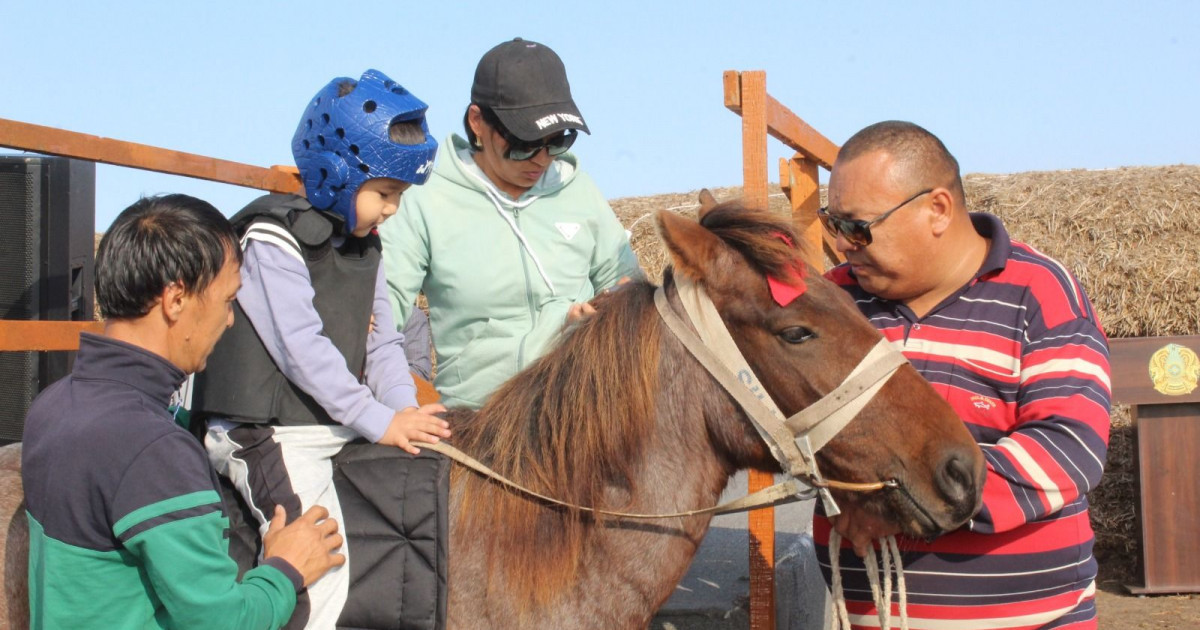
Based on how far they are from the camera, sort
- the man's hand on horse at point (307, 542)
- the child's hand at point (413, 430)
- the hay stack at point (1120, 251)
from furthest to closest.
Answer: the hay stack at point (1120, 251), the child's hand at point (413, 430), the man's hand on horse at point (307, 542)

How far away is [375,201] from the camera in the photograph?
114 inches

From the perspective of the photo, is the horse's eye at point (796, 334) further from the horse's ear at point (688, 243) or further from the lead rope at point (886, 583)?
the lead rope at point (886, 583)

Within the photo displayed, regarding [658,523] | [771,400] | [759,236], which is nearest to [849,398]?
[771,400]

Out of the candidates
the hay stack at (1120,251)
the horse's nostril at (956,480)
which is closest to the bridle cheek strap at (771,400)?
the horse's nostril at (956,480)

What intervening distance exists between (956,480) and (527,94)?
1.98m

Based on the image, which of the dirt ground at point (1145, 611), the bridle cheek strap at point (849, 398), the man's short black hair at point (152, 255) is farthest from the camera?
the dirt ground at point (1145, 611)

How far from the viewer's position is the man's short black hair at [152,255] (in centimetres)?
219

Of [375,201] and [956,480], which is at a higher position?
[375,201]

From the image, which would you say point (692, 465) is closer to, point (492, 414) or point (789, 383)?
point (789, 383)

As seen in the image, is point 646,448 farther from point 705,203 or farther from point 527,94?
point 527,94

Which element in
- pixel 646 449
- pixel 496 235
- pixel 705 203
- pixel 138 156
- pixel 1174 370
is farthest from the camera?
pixel 1174 370

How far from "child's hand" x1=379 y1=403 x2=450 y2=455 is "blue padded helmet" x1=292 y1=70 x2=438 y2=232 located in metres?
0.61

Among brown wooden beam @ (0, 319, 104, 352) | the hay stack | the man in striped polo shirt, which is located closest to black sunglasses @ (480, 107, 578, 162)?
the man in striped polo shirt

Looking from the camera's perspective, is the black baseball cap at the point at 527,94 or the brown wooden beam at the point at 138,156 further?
the brown wooden beam at the point at 138,156
